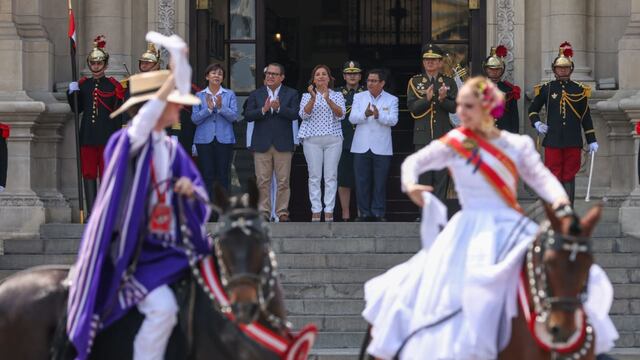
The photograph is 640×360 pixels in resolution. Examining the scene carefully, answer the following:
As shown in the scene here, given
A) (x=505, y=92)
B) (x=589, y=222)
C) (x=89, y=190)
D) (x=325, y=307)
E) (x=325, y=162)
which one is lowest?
(x=325, y=307)

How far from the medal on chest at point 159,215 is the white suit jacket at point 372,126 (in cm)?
853

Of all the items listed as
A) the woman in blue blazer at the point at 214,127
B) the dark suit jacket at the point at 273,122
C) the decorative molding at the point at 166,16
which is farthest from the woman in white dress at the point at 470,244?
the decorative molding at the point at 166,16

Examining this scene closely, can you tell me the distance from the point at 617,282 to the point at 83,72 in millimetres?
7097

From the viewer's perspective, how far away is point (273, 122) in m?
17.7

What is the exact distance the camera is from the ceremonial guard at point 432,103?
17.4 meters

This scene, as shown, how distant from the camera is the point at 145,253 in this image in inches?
360

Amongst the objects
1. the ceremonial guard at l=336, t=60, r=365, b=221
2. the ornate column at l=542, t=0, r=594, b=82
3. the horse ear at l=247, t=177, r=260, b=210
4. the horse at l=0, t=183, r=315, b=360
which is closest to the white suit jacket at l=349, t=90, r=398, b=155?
the ceremonial guard at l=336, t=60, r=365, b=221

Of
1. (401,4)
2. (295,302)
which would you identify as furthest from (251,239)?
(401,4)

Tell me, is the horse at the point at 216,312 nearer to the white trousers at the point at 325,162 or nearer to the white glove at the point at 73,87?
the white trousers at the point at 325,162

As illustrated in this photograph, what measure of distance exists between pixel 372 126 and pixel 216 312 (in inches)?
348

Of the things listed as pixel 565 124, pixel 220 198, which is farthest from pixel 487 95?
pixel 565 124

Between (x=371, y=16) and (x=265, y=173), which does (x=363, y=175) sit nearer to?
(x=265, y=173)

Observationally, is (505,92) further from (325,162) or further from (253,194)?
(253,194)

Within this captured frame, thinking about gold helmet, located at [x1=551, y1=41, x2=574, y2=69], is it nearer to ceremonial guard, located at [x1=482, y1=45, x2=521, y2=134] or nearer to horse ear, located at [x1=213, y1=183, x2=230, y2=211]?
ceremonial guard, located at [x1=482, y1=45, x2=521, y2=134]
